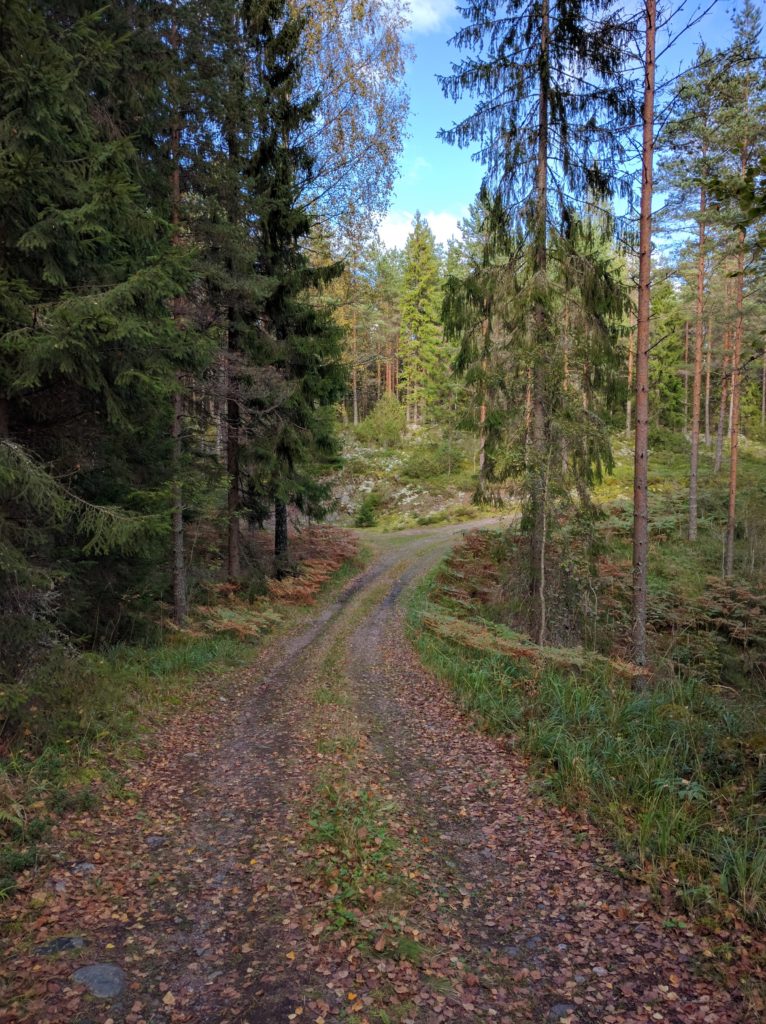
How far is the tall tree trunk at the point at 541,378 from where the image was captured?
403 inches

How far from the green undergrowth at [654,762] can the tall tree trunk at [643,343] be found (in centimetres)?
129

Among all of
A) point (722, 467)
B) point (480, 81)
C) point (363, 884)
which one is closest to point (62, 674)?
point (363, 884)

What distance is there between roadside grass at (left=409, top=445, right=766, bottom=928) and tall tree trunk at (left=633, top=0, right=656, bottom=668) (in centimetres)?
124

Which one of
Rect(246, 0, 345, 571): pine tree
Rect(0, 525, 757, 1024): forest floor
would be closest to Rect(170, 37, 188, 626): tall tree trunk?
Rect(246, 0, 345, 571): pine tree

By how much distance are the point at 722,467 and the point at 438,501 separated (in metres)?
17.7

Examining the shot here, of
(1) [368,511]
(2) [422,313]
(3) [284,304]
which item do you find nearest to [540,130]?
(3) [284,304]

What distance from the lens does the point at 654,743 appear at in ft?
21.3

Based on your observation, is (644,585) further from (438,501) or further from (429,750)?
(438,501)

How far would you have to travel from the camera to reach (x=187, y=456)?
429 inches

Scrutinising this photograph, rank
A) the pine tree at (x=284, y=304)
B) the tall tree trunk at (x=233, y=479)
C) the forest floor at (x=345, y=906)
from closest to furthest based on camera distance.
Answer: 1. the forest floor at (x=345, y=906)
2. the pine tree at (x=284, y=304)
3. the tall tree trunk at (x=233, y=479)

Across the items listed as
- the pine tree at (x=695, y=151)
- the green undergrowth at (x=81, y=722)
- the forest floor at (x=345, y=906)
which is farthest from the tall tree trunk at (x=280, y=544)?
the pine tree at (x=695, y=151)

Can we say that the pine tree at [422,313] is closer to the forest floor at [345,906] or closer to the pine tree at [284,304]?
the pine tree at [284,304]

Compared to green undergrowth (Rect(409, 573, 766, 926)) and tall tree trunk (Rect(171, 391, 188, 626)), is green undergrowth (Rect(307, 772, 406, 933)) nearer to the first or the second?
green undergrowth (Rect(409, 573, 766, 926))

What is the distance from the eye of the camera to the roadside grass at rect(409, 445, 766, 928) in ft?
15.0
